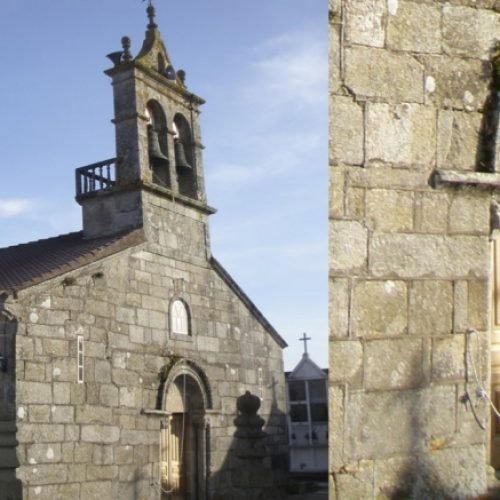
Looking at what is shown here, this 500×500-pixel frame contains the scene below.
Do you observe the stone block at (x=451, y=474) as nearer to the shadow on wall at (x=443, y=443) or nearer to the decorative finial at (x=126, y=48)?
the shadow on wall at (x=443, y=443)

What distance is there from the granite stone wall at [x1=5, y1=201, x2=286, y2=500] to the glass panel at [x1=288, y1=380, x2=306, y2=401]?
70.7 inches

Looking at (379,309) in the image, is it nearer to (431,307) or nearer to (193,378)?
(431,307)

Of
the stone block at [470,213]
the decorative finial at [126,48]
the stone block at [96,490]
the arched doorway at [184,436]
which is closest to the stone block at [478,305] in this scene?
the stone block at [470,213]

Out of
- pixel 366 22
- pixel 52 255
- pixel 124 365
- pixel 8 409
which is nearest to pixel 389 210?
pixel 366 22

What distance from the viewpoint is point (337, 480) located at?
3264mm

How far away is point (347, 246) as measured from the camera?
131 inches

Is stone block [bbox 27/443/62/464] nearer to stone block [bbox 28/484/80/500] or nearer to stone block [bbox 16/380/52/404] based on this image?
stone block [bbox 28/484/80/500]

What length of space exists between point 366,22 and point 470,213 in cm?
82

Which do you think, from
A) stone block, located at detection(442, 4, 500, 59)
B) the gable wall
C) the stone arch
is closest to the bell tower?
the gable wall

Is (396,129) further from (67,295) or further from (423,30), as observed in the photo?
(67,295)

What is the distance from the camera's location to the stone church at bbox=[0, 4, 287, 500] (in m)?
8.73

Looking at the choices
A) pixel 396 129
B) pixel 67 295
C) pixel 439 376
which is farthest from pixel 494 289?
pixel 67 295

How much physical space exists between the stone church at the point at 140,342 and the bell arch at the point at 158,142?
0.02 meters

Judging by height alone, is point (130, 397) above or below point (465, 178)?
below
